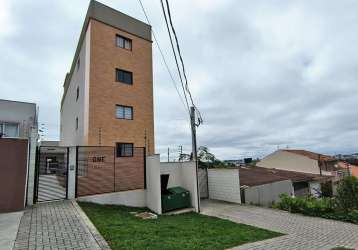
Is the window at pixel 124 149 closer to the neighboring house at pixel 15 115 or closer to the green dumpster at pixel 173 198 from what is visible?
the green dumpster at pixel 173 198

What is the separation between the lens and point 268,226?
10148 mm

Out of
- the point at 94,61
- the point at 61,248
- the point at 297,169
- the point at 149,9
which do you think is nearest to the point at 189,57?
the point at 149,9

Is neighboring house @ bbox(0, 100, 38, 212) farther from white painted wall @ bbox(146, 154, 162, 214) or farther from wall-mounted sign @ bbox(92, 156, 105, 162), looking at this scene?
white painted wall @ bbox(146, 154, 162, 214)

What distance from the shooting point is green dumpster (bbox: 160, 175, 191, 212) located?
13649 mm

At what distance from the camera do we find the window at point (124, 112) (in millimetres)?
17266

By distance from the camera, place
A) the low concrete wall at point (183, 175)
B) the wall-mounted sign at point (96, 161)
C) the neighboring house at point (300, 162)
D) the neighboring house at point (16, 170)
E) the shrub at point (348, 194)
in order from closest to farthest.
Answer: the neighboring house at point (16, 170)
the shrub at point (348, 194)
the wall-mounted sign at point (96, 161)
the low concrete wall at point (183, 175)
the neighboring house at point (300, 162)

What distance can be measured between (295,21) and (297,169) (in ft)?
102

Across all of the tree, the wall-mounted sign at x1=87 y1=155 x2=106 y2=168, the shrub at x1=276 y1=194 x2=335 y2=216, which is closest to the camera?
the shrub at x1=276 y1=194 x2=335 y2=216

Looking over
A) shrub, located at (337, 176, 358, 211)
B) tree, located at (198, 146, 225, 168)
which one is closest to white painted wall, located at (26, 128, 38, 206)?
shrub, located at (337, 176, 358, 211)

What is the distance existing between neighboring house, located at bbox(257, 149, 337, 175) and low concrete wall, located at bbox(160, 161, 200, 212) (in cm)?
2480

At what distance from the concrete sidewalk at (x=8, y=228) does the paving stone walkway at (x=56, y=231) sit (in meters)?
0.12

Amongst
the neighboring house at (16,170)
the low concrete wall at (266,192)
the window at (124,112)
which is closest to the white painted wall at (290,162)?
the low concrete wall at (266,192)

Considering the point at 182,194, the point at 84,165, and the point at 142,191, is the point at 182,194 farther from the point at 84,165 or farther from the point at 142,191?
the point at 84,165

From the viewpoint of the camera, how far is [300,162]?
3525 cm
